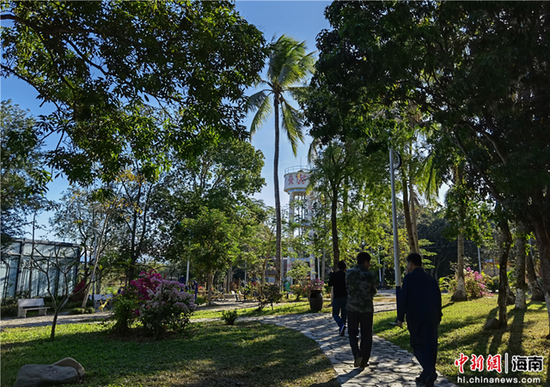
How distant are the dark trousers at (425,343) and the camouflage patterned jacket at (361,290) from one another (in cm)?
119

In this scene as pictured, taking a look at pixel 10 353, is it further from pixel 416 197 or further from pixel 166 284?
pixel 416 197

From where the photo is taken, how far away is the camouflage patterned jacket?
6.36 meters

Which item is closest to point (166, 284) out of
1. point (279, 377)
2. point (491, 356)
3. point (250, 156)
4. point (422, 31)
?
point (279, 377)

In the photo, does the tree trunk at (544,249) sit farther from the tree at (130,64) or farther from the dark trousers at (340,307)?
the tree at (130,64)

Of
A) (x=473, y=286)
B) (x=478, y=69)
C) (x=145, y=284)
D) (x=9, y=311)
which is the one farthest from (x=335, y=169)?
(x=9, y=311)

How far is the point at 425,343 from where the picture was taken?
507cm

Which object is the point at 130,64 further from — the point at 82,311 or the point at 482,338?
the point at 82,311

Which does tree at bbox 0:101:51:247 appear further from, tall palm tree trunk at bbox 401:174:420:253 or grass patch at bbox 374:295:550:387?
tall palm tree trunk at bbox 401:174:420:253

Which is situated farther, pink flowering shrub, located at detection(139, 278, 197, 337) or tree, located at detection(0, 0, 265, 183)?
pink flowering shrub, located at detection(139, 278, 197, 337)

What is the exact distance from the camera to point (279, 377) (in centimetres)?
Result: 573

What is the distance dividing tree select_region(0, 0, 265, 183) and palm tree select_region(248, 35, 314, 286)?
42.6ft

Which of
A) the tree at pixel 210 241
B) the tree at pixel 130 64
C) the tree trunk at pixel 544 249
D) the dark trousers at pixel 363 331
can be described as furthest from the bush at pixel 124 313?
the tree at pixel 210 241

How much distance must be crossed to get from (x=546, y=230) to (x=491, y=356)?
108 inches

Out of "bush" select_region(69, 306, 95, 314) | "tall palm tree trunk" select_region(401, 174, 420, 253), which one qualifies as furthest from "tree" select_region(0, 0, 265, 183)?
"bush" select_region(69, 306, 95, 314)
